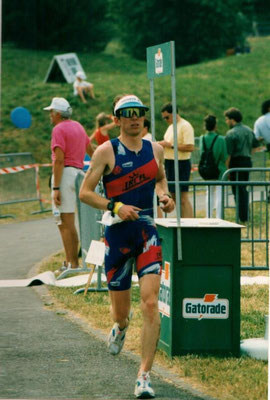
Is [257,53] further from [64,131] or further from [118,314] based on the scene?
[118,314]

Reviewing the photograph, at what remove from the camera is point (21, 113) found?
29.9m

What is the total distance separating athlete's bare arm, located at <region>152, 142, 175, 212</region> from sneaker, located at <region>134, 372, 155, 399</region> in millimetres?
1153

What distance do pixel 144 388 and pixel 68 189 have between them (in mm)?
5612

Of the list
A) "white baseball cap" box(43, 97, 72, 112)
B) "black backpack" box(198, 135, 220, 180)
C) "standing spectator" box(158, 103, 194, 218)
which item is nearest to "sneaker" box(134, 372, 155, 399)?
"white baseball cap" box(43, 97, 72, 112)

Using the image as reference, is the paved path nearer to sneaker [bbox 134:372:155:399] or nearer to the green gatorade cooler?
sneaker [bbox 134:372:155:399]

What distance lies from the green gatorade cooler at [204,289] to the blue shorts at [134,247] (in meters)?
0.60

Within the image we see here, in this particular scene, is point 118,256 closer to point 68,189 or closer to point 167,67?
point 167,67

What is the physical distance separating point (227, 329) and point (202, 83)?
34.8 m

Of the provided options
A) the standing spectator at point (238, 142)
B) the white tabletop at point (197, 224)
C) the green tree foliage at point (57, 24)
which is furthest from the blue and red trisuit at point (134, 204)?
the green tree foliage at point (57, 24)

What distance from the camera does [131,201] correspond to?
21.2ft

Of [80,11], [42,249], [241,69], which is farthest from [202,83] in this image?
[42,249]

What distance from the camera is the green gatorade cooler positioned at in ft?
23.3

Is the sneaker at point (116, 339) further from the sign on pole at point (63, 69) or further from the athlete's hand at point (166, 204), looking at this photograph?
the sign on pole at point (63, 69)

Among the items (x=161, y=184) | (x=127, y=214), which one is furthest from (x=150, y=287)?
(x=161, y=184)
